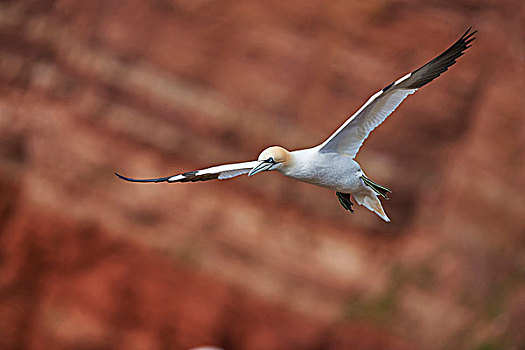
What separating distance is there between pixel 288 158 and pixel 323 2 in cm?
421

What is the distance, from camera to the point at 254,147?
618 centimetres

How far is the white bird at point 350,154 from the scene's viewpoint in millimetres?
2361

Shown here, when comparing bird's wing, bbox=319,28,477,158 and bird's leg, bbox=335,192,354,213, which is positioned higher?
Result: bird's wing, bbox=319,28,477,158

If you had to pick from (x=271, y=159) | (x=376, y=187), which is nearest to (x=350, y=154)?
(x=376, y=187)

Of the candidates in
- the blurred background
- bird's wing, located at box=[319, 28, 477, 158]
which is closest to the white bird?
bird's wing, located at box=[319, 28, 477, 158]

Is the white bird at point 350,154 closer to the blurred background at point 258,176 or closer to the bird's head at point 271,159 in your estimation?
the bird's head at point 271,159

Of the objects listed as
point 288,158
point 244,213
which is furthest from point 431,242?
point 288,158

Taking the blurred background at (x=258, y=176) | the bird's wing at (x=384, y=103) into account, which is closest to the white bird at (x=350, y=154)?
the bird's wing at (x=384, y=103)

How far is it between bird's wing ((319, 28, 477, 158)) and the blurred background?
3480 millimetres

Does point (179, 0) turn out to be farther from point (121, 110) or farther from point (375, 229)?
point (375, 229)

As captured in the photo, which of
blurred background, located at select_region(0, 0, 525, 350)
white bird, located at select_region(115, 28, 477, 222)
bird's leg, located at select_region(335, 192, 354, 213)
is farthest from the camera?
blurred background, located at select_region(0, 0, 525, 350)

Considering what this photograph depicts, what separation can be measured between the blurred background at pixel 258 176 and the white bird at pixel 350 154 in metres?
3.47

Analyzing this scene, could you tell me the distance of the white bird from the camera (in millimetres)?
2361

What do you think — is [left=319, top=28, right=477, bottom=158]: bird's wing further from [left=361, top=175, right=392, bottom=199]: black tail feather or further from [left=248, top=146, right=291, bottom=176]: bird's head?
[left=248, top=146, right=291, bottom=176]: bird's head
